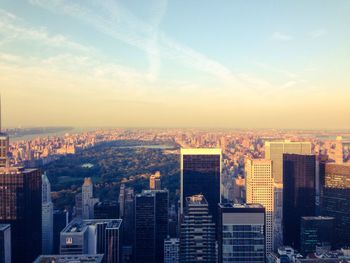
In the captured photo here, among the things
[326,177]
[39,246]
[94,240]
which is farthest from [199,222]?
[326,177]

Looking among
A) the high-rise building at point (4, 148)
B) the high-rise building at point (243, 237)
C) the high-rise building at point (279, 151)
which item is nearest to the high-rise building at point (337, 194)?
the high-rise building at point (279, 151)

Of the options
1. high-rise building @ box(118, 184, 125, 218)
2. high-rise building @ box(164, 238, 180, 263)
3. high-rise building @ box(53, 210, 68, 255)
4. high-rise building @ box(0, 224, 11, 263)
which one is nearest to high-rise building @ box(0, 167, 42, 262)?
high-rise building @ box(0, 224, 11, 263)

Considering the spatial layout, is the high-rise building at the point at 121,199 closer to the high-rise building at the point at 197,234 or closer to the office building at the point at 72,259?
the high-rise building at the point at 197,234

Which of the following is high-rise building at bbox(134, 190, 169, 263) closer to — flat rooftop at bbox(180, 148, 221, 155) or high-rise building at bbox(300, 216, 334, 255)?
flat rooftop at bbox(180, 148, 221, 155)

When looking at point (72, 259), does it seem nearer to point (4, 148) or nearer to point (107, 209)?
point (4, 148)

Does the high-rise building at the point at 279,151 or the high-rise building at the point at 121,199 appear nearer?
the high-rise building at the point at 121,199

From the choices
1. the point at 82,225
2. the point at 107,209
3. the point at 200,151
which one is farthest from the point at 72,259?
the point at 200,151
